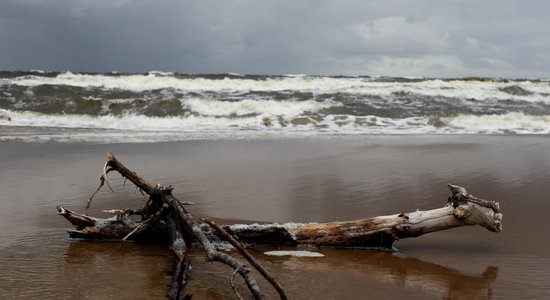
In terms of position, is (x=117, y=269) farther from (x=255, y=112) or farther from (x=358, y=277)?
(x=255, y=112)

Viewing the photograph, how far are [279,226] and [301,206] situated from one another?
61.0 inches

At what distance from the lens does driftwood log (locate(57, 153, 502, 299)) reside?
3.84 meters

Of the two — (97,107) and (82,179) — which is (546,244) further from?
(97,107)

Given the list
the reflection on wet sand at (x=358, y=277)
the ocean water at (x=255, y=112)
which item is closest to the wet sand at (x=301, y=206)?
the reflection on wet sand at (x=358, y=277)

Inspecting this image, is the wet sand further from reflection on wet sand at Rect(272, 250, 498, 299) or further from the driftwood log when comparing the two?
the driftwood log

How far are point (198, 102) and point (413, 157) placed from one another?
1250 centimetres

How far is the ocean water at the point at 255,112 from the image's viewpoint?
14960mm

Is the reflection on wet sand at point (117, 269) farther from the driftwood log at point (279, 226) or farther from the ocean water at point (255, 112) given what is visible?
the ocean water at point (255, 112)

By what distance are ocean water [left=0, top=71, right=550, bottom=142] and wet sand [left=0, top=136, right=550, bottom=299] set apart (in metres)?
3.63

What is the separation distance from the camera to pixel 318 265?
380 centimetres

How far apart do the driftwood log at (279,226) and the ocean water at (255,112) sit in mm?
8216

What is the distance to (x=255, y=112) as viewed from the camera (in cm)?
1930

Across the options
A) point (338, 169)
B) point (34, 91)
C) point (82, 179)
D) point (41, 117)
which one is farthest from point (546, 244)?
point (34, 91)

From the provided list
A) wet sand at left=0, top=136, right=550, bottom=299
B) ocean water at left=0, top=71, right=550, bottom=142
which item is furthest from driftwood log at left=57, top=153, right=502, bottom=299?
ocean water at left=0, top=71, right=550, bottom=142
